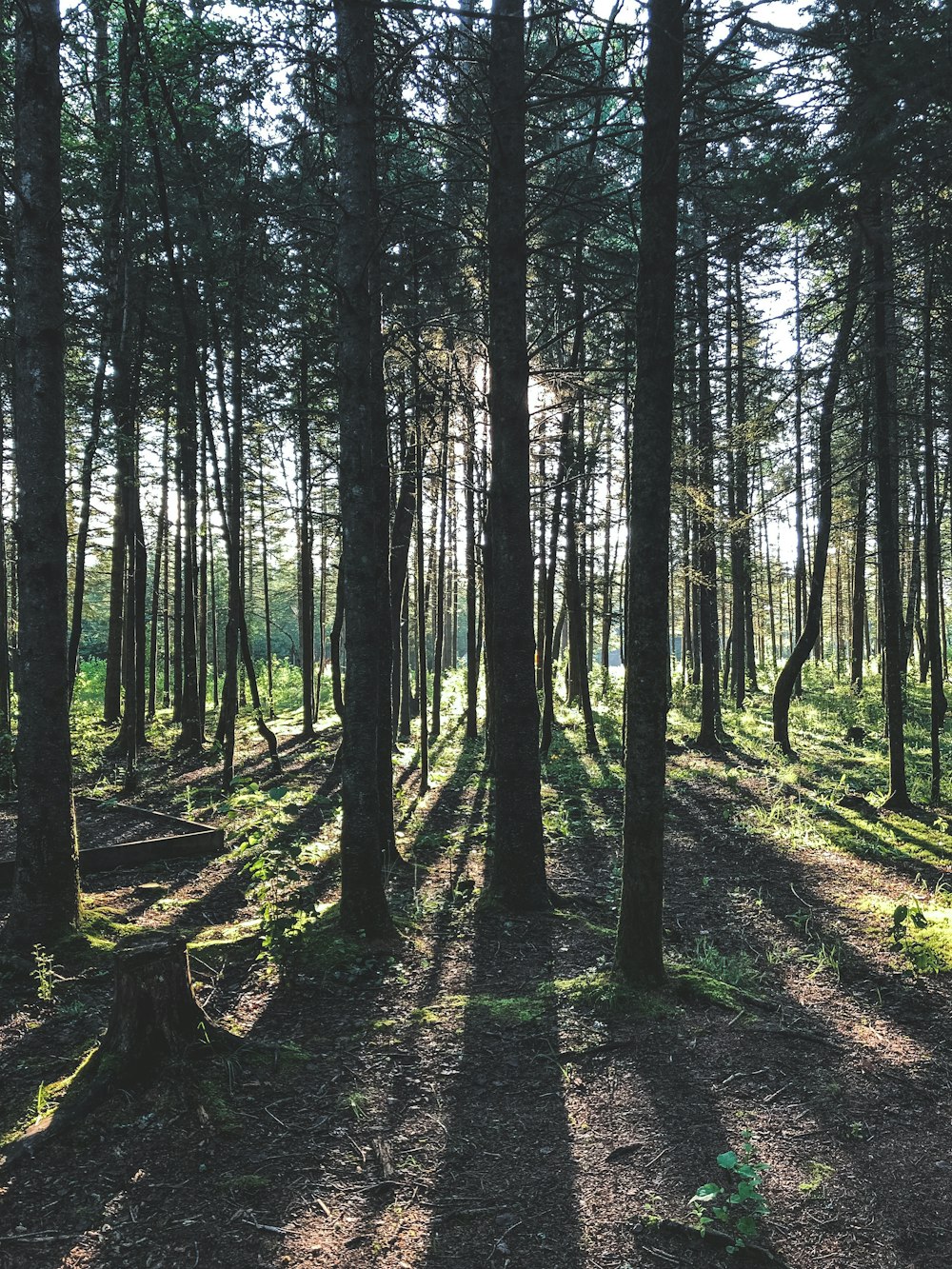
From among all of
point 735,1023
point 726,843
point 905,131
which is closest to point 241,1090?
point 735,1023

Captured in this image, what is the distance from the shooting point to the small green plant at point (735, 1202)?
10.00ft

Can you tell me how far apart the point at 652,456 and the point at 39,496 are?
4593 millimetres

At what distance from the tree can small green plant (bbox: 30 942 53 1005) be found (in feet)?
1.11

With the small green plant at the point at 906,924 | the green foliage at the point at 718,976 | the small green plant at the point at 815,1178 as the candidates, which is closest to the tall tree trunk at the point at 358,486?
the green foliage at the point at 718,976

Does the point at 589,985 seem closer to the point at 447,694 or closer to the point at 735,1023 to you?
the point at 735,1023

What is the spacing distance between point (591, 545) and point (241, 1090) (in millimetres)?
15064

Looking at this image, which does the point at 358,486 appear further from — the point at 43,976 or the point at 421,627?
the point at 421,627

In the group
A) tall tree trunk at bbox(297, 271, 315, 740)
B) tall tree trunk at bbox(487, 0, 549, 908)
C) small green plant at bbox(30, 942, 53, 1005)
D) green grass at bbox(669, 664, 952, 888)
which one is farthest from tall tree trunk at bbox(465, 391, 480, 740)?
small green plant at bbox(30, 942, 53, 1005)

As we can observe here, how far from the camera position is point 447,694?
96.9ft

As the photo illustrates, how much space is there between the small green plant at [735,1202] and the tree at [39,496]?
15.7 ft

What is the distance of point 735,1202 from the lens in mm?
3143

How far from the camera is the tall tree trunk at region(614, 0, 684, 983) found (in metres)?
4.97

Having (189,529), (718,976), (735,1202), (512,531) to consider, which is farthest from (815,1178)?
(189,529)

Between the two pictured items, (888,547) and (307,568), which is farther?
(307,568)
